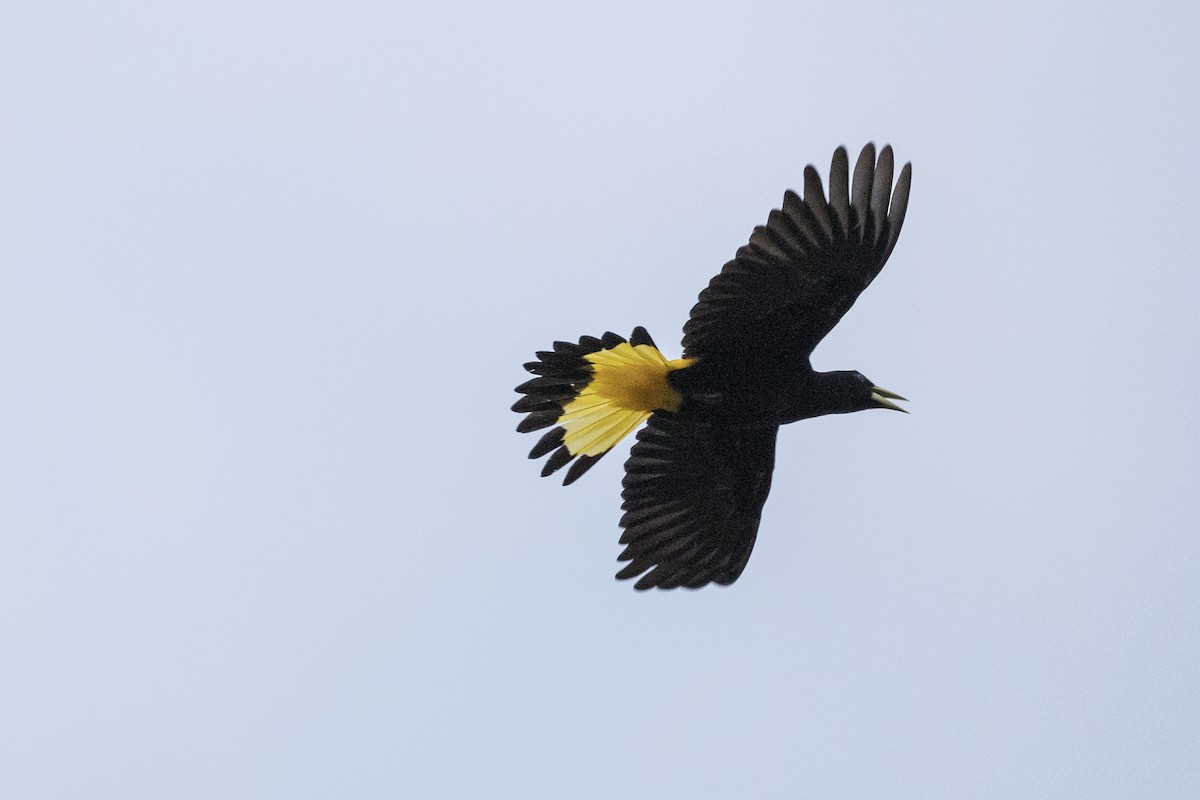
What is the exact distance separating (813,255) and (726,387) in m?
1.22

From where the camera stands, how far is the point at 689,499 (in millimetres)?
11906

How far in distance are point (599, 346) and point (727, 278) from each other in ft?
3.41

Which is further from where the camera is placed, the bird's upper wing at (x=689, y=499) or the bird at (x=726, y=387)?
the bird's upper wing at (x=689, y=499)

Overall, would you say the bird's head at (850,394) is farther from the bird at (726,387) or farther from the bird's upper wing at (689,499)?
the bird's upper wing at (689,499)

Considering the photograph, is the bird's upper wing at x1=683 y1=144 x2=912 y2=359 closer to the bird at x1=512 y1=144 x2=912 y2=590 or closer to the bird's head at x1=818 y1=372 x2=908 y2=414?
the bird at x1=512 y1=144 x2=912 y2=590

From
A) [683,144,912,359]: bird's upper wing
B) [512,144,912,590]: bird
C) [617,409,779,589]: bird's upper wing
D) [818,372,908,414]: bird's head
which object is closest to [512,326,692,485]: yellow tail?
[512,144,912,590]: bird

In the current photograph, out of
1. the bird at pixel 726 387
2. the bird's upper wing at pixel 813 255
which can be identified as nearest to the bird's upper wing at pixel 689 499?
the bird at pixel 726 387

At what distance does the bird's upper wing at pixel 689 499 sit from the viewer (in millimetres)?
11828

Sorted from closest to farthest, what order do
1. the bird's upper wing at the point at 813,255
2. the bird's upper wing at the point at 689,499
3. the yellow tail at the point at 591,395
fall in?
1. the bird's upper wing at the point at 813,255
2. the yellow tail at the point at 591,395
3. the bird's upper wing at the point at 689,499

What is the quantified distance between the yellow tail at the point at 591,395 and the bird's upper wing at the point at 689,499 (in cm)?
25

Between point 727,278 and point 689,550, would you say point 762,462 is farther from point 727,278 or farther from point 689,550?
point 727,278

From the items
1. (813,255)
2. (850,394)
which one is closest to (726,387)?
(850,394)

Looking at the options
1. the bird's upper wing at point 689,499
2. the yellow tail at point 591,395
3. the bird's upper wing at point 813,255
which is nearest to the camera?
the bird's upper wing at point 813,255

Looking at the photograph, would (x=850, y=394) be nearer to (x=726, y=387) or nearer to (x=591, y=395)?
(x=726, y=387)
